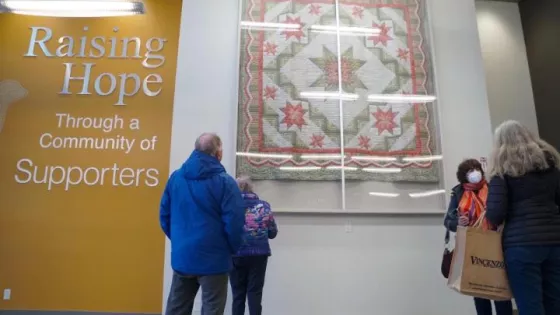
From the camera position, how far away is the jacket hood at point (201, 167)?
1851 millimetres

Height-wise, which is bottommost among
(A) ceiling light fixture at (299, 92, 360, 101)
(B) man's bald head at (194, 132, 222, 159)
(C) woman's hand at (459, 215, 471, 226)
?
(C) woman's hand at (459, 215, 471, 226)

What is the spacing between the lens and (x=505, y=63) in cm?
446

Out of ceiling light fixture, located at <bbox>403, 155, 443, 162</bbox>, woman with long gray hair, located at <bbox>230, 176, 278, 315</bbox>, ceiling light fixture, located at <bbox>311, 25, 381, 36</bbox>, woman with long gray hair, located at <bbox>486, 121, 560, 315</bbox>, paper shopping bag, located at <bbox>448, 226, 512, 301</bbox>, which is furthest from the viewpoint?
ceiling light fixture, located at <bbox>311, 25, 381, 36</bbox>

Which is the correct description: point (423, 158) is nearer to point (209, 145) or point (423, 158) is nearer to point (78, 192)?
point (209, 145)

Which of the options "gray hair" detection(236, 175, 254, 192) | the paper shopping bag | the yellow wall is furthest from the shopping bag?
the yellow wall

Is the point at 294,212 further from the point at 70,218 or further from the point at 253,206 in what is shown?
the point at 70,218

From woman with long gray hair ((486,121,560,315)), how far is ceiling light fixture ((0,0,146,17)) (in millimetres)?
3526

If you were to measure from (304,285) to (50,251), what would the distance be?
240 centimetres

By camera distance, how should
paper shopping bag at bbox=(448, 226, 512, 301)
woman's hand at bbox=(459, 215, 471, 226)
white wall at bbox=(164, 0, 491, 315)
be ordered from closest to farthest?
paper shopping bag at bbox=(448, 226, 512, 301) < woman's hand at bbox=(459, 215, 471, 226) < white wall at bbox=(164, 0, 491, 315)

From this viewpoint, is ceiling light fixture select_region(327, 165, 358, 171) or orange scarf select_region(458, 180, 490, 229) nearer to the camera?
orange scarf select_region(458, 180, 490, 229)

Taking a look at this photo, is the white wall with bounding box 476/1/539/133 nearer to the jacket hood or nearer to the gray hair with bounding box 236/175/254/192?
the gray hair with bounding box 236/175/254/192

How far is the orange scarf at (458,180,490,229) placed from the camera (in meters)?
2.26

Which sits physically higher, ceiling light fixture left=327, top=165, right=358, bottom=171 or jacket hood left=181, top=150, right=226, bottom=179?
ceiling light fixture left=327, top=165, right=358, bottom=171

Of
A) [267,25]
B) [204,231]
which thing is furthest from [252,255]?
[267,25]
